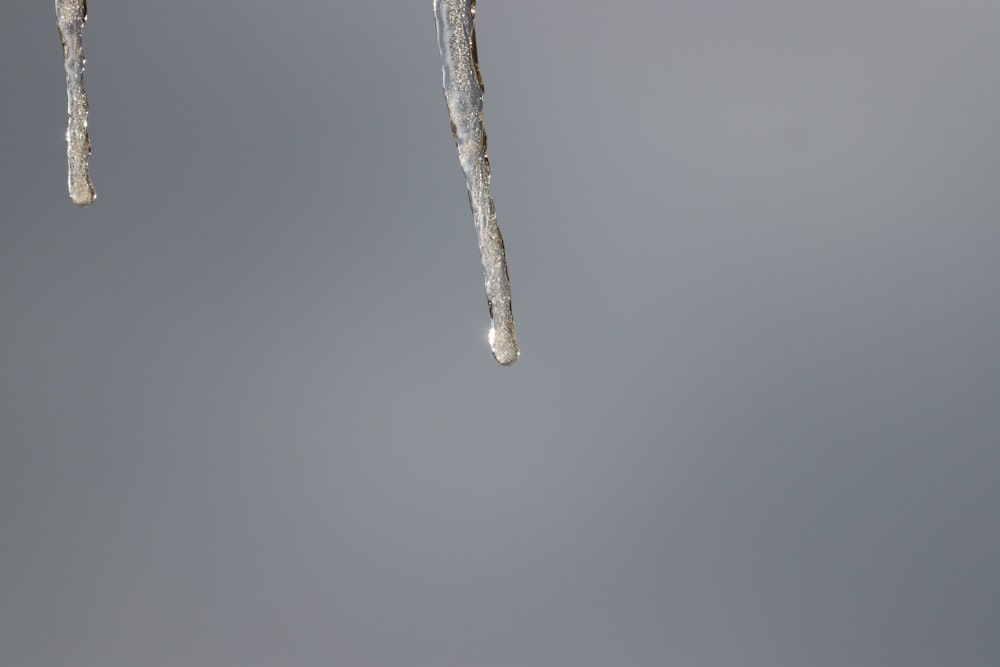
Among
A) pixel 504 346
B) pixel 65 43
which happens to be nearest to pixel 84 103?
pixel 65 43

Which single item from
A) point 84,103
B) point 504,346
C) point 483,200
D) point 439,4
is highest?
point 439,4

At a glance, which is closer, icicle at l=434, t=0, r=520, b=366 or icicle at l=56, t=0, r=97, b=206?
icicle at l=434, t=0, r=520, b=366

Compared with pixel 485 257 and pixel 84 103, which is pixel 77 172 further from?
pixel 485 257

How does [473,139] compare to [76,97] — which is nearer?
[473,139]

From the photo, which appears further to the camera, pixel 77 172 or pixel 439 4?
pixel 77 172

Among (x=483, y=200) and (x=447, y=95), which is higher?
(x=447, y=95)
